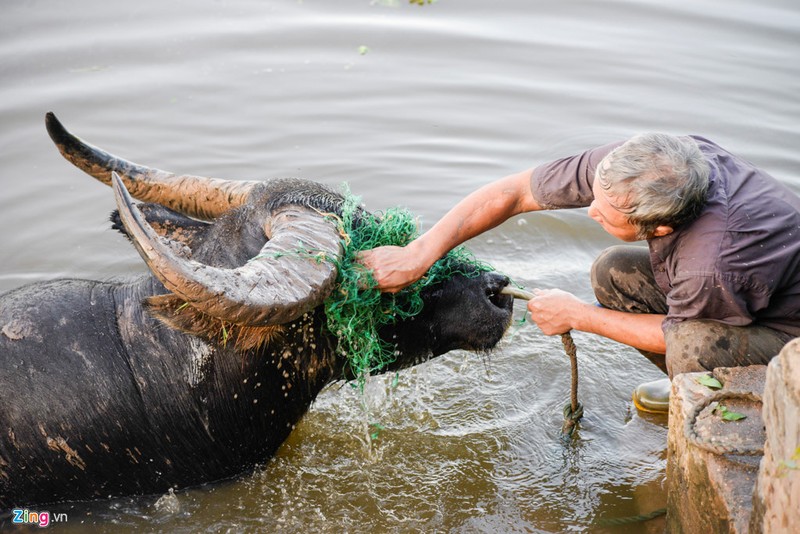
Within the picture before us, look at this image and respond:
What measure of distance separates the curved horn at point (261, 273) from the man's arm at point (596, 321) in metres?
1.32

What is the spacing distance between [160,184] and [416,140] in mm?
4186

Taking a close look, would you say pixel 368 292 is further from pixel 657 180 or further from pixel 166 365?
pixel 657 180

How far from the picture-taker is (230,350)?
160 inches

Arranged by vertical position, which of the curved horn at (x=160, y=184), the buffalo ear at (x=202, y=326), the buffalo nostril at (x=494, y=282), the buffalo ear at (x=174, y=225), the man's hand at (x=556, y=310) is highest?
the curved horn at (x=160, y=184)

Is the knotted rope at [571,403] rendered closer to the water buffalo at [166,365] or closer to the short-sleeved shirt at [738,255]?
the water buffalo at [166,365]

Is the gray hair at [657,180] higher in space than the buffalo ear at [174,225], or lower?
higher

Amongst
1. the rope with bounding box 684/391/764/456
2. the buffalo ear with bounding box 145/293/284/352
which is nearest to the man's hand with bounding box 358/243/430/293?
the buffalo ear with bounding box 145/293/284/352

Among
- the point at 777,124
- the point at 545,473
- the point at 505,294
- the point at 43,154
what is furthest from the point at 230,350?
the point at 777,124

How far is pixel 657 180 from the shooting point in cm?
382

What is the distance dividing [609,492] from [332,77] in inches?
240

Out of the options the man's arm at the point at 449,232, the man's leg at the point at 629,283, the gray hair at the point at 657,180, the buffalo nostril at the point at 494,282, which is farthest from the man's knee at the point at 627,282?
the gray hair at the point at 657,180

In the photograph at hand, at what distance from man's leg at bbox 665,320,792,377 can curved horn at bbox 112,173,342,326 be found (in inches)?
64.7

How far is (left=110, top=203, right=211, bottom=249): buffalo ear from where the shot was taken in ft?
14.5

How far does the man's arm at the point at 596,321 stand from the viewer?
14.4 ft
